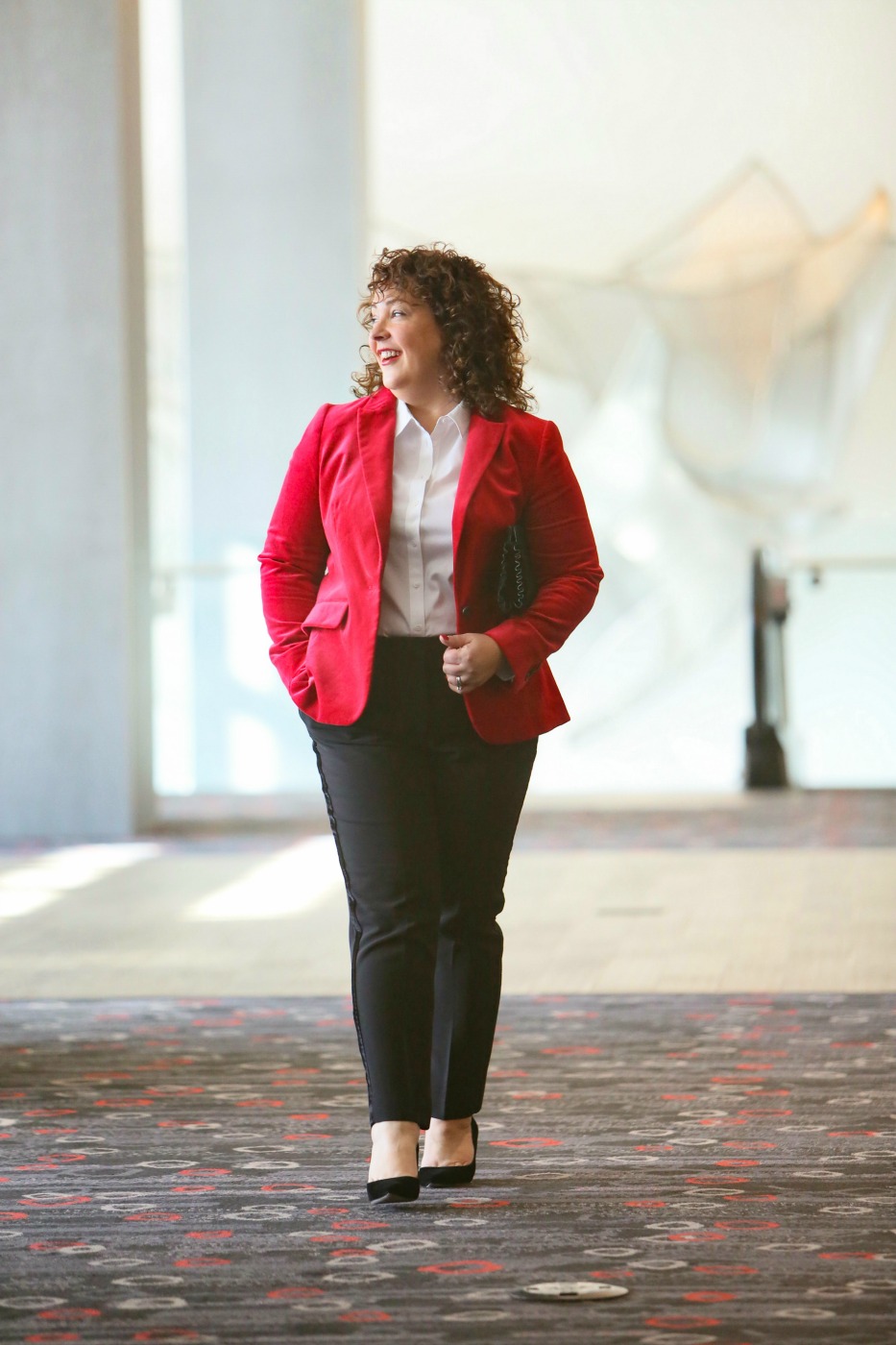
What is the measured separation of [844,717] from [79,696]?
27.3 ft

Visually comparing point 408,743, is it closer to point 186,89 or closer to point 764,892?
point 764,892

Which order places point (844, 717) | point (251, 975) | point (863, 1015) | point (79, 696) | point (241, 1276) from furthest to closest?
1. point (844, 717)
2. point (79, 696)
3. point (251, 975)
4. point (863, 1015)
5. point (241, 1276)

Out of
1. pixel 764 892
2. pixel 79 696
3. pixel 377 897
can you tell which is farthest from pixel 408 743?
pixel 79 696

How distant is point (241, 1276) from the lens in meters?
2.32

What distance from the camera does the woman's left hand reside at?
2551mm

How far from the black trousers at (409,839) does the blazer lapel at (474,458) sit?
0.18 meters

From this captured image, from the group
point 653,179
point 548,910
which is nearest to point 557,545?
point 548,910

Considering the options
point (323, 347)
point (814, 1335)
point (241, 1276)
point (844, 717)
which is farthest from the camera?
point (844, 717)

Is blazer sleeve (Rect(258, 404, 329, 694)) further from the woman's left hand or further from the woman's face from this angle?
the woman's left hand

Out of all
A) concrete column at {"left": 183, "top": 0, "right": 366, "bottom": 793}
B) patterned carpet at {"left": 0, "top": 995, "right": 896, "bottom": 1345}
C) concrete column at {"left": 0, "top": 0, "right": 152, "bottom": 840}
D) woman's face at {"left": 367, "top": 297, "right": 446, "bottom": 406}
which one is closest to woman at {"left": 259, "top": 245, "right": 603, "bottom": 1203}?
woman's face at {"left": 367, "top": 297, "right": 446, "bottom": 406}

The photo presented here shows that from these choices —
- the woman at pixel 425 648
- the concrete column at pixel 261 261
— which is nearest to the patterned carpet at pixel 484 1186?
the woman at pixel 425 648

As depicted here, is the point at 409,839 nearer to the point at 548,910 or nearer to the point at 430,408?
the point at 430,408

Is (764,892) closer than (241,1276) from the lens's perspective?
No

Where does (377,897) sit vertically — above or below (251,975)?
above
